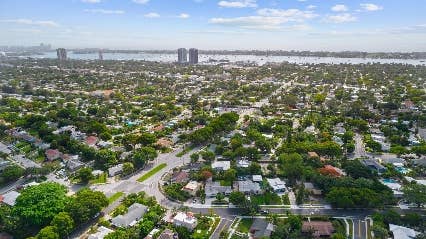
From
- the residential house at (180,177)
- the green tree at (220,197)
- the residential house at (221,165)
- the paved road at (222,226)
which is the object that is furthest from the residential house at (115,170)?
the paved road at (222,226)

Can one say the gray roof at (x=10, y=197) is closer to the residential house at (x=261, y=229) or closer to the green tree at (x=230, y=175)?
the green tree at (x=230, y=175)

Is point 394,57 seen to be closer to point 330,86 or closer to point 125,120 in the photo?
point 330,86

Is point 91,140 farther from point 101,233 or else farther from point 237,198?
point 237,198

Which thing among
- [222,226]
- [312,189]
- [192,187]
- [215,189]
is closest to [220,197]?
[215,189]

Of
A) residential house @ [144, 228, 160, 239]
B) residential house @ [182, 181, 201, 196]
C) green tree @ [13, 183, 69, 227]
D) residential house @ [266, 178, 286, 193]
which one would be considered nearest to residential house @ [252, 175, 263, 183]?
residential house @ [266, 178, 286, 193]

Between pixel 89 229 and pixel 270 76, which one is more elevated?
pixel 270 76

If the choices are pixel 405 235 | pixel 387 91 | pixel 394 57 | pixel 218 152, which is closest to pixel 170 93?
pixel 218 152
